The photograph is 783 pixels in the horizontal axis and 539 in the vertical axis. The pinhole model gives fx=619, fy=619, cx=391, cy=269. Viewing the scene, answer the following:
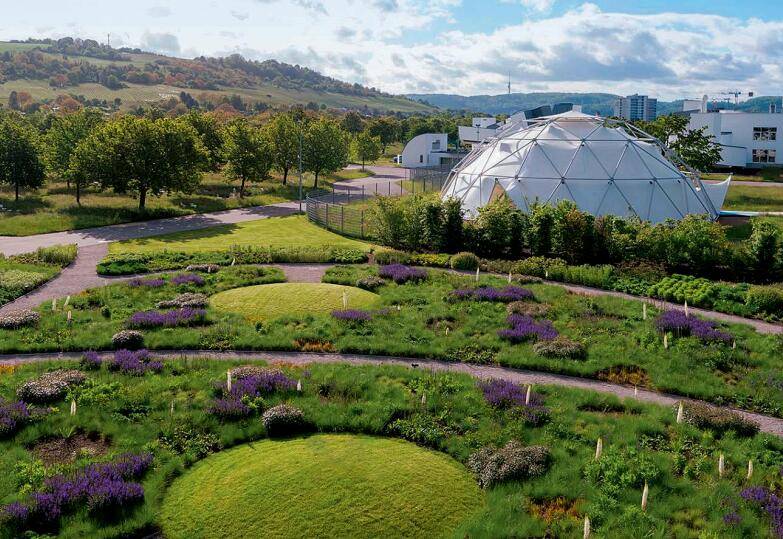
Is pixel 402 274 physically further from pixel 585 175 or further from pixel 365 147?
pixel 365 147

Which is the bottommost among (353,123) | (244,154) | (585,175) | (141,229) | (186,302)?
(186,302)

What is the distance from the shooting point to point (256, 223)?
4466 cm

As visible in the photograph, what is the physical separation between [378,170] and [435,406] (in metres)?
86.1

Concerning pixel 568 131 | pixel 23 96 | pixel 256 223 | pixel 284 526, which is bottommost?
pixel 284 526

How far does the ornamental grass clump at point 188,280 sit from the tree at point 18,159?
32651 mm

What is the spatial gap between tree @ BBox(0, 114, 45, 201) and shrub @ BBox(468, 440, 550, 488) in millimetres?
50332

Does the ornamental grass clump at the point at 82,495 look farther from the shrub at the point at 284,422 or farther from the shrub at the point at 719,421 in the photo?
the shrub at the point at 719,421

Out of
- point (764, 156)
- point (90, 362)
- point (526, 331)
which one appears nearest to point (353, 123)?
point (764, 156)

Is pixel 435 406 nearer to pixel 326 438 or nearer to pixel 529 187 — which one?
pixel 326 438

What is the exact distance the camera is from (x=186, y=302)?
21.6 meters

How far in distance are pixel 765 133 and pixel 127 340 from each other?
9043cm

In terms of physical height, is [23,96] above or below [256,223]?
above

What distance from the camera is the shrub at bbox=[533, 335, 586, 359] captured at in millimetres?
17172

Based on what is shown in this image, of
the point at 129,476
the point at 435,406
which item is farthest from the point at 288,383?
the point at 129,476
